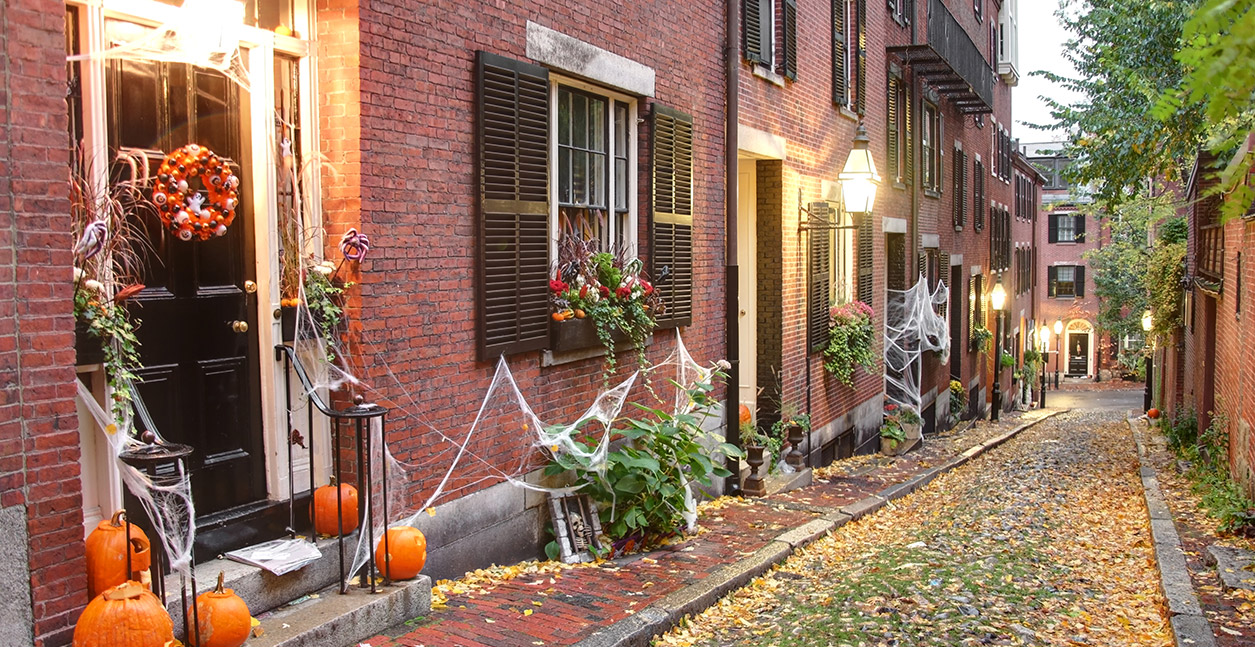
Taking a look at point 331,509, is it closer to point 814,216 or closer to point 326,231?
point 326,231

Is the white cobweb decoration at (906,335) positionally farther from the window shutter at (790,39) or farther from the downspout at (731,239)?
the downspout at (731,239)

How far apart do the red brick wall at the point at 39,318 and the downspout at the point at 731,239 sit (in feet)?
22.4

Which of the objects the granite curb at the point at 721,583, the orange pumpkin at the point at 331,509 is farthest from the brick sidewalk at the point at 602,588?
the orange pumpkin at the point at 331,509

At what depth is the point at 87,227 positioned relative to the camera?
4293 millimetres

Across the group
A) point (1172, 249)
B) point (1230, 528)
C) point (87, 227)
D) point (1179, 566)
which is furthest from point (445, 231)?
point (1172, 249)

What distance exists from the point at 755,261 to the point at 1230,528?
5363mm

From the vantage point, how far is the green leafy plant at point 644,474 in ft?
24.6

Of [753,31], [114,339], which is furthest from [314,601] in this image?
[753,31]

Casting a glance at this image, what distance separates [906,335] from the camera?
56.5 ft

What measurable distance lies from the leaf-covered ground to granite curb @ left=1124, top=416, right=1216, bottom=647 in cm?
12

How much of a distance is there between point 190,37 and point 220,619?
2556mm

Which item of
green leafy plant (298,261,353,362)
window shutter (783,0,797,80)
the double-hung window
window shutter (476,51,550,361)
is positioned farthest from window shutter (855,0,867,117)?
green leafy plant (298,261,353,362)

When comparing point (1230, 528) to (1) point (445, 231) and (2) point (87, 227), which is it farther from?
(2) point (87, 227)

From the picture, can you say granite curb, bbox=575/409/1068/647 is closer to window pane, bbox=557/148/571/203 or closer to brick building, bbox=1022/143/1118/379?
window pane, bbox=557/148/571/203
